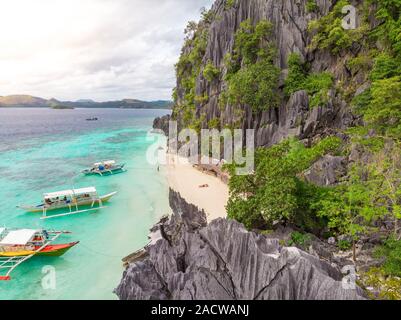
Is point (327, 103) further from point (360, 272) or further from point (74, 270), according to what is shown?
point (74, 270)

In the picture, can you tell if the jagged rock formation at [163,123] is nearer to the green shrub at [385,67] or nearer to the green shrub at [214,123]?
the green shrub at [214,123]

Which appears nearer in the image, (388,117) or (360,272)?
(360,272)

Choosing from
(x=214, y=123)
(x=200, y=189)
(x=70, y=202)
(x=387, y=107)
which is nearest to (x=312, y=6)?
(x=387, y=107)

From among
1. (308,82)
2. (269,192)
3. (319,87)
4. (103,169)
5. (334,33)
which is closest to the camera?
(269,192)

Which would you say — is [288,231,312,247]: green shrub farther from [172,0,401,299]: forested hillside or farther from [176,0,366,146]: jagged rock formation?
[176,0,366,146]: jagged rock formation

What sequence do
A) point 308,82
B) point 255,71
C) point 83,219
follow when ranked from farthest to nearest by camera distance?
point 255,71 < point 308,82 < point 83,219

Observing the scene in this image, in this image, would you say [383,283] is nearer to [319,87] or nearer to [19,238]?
[319,87]

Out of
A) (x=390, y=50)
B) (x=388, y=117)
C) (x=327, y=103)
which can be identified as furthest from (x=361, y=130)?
(x=390, y=50)
